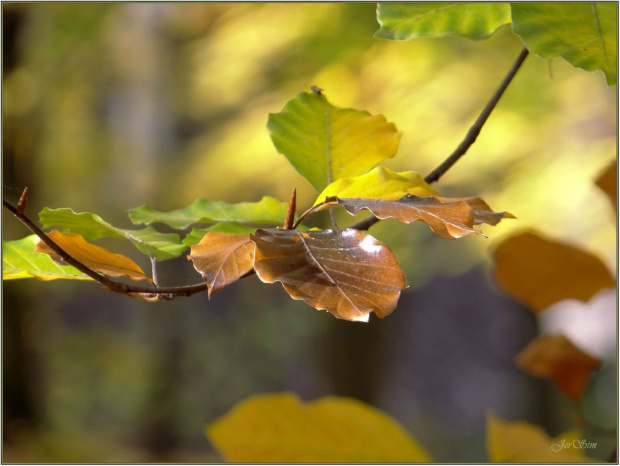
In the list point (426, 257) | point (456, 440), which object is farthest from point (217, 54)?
point (456, 440)

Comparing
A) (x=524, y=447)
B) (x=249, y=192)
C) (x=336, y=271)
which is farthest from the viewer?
(x=249, y=192)

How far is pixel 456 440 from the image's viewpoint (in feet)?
9.11

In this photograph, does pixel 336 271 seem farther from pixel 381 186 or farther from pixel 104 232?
pixel 104 232

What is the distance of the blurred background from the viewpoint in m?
1.50

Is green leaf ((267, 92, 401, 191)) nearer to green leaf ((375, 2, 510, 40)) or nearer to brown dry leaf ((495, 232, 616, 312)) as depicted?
green leaf ((375, 2, 510, 40))

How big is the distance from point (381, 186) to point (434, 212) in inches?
1.3

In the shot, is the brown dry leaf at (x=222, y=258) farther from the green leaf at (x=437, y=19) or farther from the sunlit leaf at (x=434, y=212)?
the green leaf at (x=437, y=19)

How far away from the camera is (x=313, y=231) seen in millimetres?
285

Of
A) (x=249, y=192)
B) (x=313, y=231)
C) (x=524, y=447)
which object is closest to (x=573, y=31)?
(x=313, y=231)

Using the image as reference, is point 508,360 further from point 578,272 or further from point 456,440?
point 578,272

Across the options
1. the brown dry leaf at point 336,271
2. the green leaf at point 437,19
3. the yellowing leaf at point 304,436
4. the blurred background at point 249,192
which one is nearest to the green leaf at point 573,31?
the green leaf at point 437,19

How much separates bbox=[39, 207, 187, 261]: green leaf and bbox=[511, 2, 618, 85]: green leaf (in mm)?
226

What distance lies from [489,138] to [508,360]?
1.55 m

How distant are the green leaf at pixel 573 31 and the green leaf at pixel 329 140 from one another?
0.10 meters
